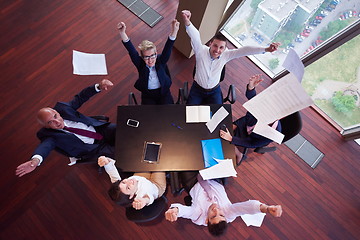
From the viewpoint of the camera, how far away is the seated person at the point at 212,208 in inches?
70.7

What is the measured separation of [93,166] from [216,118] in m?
1.70

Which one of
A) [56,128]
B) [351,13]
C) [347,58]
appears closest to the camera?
[56,128]

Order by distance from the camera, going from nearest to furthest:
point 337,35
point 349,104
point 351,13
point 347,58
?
point 351,13 → point 337,35 → point 347,58 → point 349,104

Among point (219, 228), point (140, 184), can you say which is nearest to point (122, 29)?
point (140, 184)

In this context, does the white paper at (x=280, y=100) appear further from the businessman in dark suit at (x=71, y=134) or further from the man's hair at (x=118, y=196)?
the businessman in dark suit at (x=71, y=134)

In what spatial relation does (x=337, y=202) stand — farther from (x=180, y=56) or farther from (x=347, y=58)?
(x=180, y=56)

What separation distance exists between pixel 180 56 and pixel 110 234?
261 cm

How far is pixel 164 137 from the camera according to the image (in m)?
2.22

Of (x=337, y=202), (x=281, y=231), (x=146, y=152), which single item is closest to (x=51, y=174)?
(x=146, y=152)

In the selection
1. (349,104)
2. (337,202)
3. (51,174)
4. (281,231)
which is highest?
(349,104)

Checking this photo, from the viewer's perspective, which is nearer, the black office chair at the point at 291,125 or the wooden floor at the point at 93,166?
the black office chair at the point at 291,125

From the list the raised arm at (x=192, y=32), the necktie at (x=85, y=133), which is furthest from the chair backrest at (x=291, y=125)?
the necktie at (x=85, y=133)

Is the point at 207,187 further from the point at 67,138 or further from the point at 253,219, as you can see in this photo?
the point at 67,138

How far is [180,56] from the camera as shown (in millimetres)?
3715
